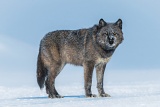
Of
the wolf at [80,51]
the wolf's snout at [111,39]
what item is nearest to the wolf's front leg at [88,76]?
the wolf at [80,51]

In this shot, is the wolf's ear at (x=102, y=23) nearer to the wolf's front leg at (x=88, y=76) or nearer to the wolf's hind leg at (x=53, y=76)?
the wolf's front leg at (x=88, y=76)

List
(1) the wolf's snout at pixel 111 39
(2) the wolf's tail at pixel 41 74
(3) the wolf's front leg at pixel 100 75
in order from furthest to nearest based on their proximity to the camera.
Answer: (2) the wolf's tail at pixel 41 74, (3) the wolf's front leg at pixel 100 75, (1) the wolf's snout at pixel 111 39

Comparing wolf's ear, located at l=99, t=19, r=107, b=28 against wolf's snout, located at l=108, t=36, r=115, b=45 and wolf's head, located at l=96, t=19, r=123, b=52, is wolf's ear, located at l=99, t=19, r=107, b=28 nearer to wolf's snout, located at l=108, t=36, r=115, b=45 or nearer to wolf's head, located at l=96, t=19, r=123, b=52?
wolf's head, located at l=96, t=19, r=123, b=52

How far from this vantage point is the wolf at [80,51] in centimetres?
1373

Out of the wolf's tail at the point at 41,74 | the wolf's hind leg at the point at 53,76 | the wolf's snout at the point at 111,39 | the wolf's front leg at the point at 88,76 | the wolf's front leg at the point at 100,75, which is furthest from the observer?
the wolf's tail at the point at 41,74

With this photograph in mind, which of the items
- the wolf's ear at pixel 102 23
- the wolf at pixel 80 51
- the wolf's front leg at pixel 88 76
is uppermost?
the wolf's ear at pixel 102 23

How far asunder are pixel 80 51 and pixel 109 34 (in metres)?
1.30

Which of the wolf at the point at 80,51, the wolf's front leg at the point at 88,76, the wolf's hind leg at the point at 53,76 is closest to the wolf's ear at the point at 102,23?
the wolf at the point at 80,51

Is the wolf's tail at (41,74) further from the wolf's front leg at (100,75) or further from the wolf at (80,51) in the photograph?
the wolf's front leg at (100,75)

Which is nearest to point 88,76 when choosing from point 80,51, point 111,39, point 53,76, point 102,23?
point 80,51

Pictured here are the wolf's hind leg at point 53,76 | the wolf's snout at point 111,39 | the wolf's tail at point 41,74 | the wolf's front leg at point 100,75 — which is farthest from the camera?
the wolf's tail at point 41,74

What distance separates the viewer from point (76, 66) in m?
14.8

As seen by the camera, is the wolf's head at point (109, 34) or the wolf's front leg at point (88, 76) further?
the wolf's front leg at point (88, 76)

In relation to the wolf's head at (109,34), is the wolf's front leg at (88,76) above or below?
below
